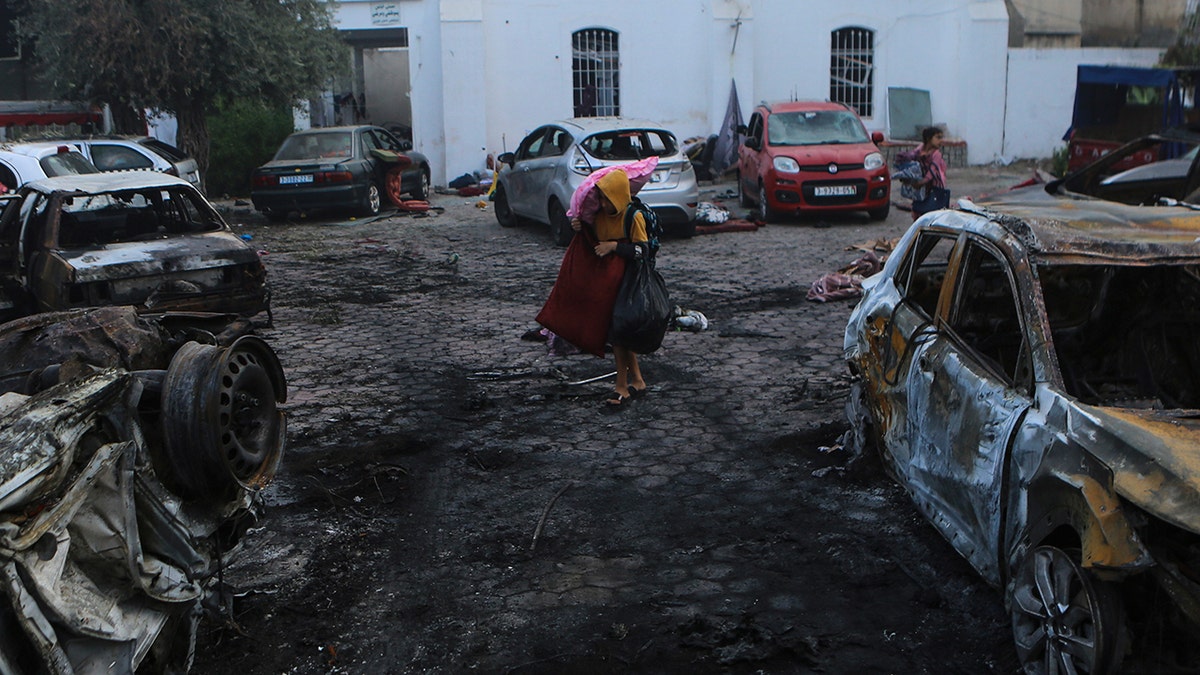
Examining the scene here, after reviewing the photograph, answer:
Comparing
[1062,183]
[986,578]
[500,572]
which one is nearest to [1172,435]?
[986,578]

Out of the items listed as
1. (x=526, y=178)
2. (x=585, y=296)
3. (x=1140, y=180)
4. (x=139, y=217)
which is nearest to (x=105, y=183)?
(x=139, y=217)

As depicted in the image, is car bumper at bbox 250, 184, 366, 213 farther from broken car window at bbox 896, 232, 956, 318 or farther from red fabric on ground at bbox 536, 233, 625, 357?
broken car window at bbox 896, 232, 956, 318

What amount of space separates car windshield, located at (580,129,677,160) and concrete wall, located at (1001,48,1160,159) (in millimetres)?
12106

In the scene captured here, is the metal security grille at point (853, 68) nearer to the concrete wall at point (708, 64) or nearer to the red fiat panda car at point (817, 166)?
the concrete wall at point (708, 64)

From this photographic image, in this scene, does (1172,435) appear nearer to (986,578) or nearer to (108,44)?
(986,578)

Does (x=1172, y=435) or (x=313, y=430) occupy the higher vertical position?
(x=1172, y=435)

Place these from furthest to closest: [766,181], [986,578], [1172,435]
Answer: [766,181] < [986,578] < [1172,435]

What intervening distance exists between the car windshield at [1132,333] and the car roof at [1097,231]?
0.26 metres

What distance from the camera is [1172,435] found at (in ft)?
11.4

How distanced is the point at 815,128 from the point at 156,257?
10689mm

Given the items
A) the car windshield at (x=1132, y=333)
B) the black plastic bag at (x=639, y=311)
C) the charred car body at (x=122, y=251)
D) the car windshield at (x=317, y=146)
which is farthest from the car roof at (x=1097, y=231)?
the car windshield at (x=317, y=146)

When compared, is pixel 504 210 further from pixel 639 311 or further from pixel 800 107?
pixel 639 311

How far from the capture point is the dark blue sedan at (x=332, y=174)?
17.6m

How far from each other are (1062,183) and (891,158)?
13606 mm
